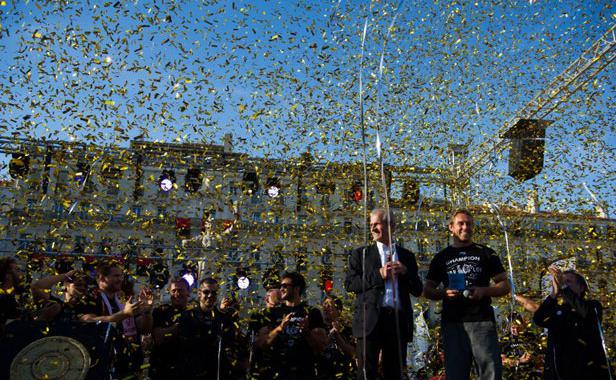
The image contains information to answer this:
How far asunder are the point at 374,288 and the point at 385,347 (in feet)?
1.33

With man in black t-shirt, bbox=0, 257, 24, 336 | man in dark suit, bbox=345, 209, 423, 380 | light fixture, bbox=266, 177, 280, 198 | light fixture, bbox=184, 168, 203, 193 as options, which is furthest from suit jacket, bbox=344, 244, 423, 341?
light fixture, bbox=184, 168, 203, 193

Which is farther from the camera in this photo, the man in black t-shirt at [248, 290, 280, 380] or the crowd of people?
the man in black t-shirt at [248, 290, 280, 380]

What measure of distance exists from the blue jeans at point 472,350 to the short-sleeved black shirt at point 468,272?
2.5 inches

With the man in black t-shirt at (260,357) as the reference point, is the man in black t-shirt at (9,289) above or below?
above

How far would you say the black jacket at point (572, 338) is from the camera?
13.6 feet

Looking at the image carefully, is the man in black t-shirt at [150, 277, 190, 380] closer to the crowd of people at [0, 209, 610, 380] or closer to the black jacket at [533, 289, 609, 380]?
the crowd of people at [0, 209, 610, 380]

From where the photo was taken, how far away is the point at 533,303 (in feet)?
14.7

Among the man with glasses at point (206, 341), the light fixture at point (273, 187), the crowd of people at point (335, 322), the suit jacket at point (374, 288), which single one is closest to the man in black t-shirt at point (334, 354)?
the crowd of people at point (335, 322)

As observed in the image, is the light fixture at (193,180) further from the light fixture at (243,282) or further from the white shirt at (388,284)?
the white shirt at (388,284)

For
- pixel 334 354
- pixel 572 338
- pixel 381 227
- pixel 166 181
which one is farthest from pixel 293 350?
pixel 166 181

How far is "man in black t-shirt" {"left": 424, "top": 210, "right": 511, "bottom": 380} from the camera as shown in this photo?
3.42m

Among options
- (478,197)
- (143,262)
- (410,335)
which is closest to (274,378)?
(410,335)

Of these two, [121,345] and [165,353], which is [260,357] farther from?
[121,345]

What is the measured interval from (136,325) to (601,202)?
308 inches
